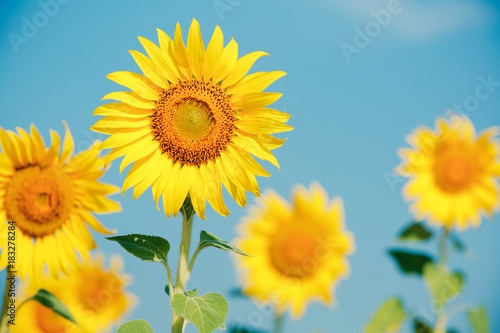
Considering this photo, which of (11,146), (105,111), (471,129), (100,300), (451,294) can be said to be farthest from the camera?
(471,129)

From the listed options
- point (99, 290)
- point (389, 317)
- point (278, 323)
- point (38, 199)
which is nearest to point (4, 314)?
point (38, 199)

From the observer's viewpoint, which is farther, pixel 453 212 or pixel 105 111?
pixel 453 212

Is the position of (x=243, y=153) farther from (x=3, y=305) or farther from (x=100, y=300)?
(x=100, y=300)

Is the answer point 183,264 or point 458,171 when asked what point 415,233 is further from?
point 183,264

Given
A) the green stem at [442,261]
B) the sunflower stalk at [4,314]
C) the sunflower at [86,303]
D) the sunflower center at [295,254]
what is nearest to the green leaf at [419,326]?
the green stem at [442,261]

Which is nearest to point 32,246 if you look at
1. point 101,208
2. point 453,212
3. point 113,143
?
point 101,208

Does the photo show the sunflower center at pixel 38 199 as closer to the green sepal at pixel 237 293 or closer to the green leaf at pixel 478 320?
the green sepal at pixel 237 293
